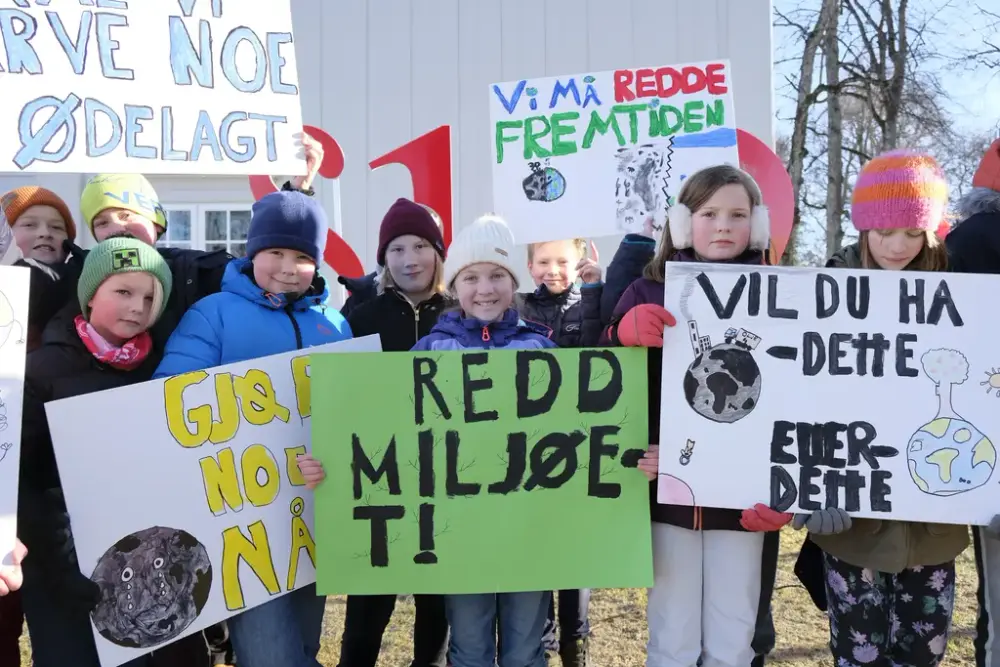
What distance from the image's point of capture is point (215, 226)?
8.20m

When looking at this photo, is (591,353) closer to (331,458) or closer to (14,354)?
(331,458)

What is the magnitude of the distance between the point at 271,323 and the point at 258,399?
29 centimetres

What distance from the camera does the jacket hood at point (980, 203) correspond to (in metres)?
2.94

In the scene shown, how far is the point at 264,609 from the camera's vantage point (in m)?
2.41

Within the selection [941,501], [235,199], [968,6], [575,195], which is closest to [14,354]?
[575,195]

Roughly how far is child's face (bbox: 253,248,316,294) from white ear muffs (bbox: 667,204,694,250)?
126 centimetres

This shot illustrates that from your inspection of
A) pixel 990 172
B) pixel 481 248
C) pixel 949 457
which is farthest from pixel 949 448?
pixel 481 248

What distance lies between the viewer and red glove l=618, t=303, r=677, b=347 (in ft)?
7.51

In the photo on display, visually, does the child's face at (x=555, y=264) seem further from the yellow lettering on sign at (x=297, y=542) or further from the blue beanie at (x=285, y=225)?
the yellow lettering on sign at (x=297, y=542)

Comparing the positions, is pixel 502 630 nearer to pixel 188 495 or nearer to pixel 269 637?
pixel 269 637

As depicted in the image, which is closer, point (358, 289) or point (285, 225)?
point (285, 225)

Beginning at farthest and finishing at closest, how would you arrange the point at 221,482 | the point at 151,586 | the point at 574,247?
1. the point at 574,247
2. the point at 221,482
3. the point at 151,586

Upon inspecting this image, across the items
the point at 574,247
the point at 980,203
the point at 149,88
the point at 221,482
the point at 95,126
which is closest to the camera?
the point at 221,482

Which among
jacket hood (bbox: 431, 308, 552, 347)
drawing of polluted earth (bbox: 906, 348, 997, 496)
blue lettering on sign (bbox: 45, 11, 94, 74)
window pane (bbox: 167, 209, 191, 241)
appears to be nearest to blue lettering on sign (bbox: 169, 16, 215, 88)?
blue lettering on sign (bbox: 45, 11, 94, 74)
